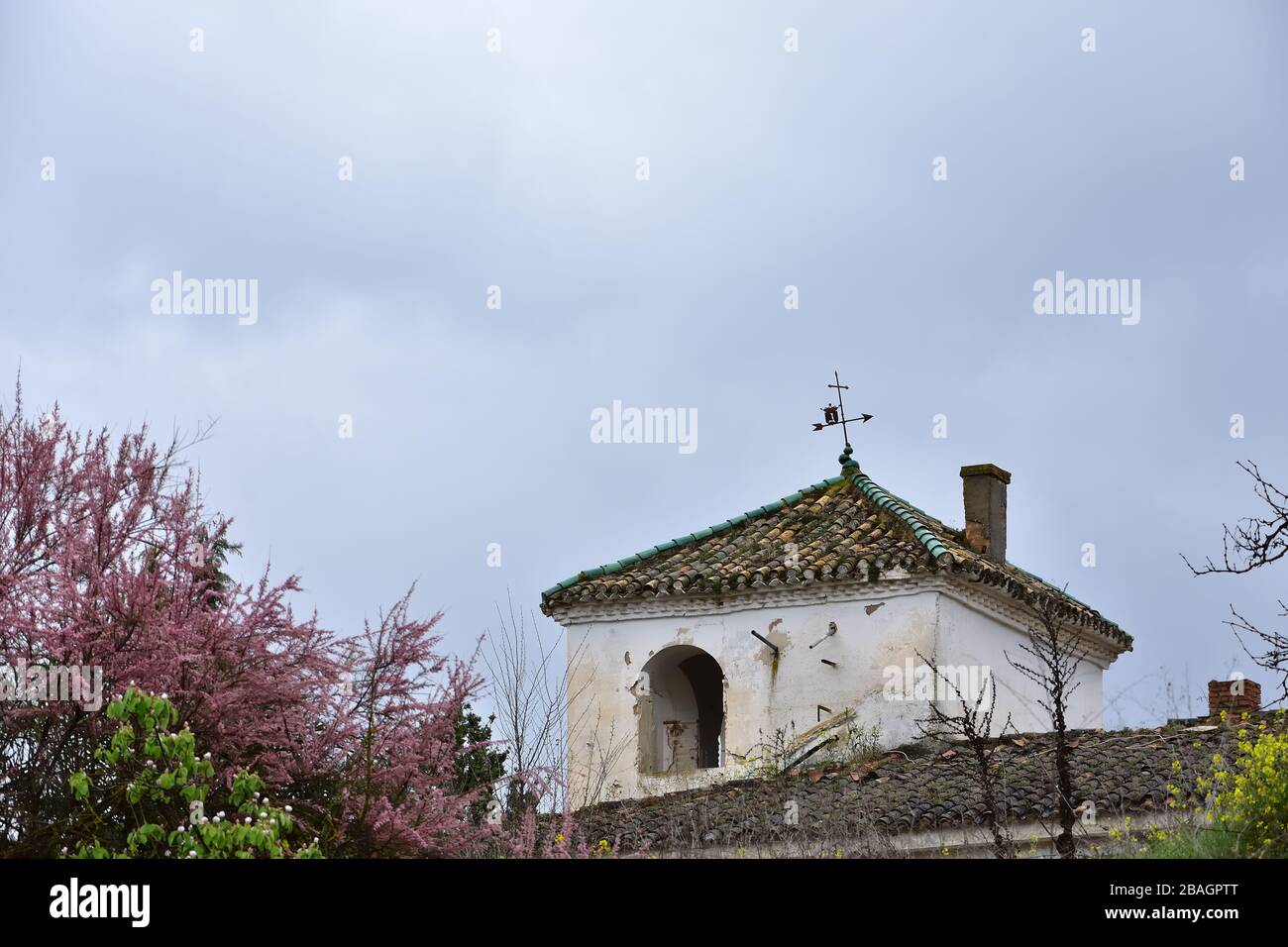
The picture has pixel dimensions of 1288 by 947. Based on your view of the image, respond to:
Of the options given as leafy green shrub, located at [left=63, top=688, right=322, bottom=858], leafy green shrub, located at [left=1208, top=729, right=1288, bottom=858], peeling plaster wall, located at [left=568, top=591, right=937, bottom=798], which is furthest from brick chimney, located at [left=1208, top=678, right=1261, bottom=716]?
leafy green shrub, located at [left=63, top=688, right=322, bottom=858]

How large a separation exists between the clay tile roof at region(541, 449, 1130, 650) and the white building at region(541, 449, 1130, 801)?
0.03 m

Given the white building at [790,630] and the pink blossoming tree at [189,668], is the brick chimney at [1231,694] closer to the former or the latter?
the white building at [790,630]

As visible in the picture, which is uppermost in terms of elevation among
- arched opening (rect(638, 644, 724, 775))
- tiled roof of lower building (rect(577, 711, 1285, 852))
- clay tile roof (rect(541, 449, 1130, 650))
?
clay tile roof (rect(541, 449, 1130, 650))

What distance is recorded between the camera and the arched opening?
20172 millimetres

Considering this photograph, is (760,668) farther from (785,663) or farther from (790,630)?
(790,630)

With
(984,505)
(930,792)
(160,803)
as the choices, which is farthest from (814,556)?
(160,803)

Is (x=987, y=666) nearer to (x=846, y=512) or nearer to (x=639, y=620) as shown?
(x=846, y=512)

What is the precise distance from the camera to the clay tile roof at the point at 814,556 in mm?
19108

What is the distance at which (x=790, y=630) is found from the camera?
64.0 feet

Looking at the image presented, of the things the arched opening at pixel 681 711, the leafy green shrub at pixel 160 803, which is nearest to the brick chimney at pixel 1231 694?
the arched opening at pixel 681 711

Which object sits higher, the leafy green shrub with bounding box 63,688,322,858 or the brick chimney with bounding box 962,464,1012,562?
the brick chimney with bounding box 962,464,1012,562

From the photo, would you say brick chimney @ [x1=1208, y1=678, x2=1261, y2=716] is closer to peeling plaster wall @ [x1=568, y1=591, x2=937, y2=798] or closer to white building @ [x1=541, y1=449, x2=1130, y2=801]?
white building @ [x1=541, y1=449, x2=1130, y2=801]

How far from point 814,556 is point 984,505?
114 inches

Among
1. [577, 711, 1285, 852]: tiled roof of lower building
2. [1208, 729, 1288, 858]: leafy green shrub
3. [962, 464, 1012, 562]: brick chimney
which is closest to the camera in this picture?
[1208, 729, 1288, 858]: leafy green shrub
